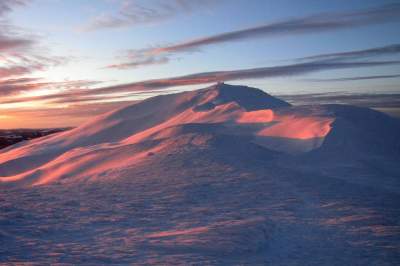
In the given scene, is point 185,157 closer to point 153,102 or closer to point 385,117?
point 385,117

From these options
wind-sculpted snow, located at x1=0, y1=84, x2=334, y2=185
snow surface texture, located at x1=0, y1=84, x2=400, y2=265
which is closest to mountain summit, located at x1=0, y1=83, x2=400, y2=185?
wind-sculpted snow, located at x1=0, y1=84, x2=334, y2=185

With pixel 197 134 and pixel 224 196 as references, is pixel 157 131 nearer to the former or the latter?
pixel 197 134

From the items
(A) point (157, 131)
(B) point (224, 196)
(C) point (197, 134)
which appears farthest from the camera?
(A) point (157, 131)

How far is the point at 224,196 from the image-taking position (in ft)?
51.0

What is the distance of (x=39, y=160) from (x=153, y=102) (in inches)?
618

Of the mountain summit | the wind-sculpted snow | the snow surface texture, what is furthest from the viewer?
the wind-sculpted snow

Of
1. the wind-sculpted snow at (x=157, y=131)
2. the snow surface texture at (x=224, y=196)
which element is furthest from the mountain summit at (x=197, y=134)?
the snow surface texture at (x=224, y=196)

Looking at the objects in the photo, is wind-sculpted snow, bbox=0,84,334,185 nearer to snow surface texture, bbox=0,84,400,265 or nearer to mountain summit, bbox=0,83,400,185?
mountain summit, bbox=0,83,400,185

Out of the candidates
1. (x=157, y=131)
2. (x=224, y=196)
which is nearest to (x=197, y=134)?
(x=157, y=131)

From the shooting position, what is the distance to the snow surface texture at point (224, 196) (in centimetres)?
1002

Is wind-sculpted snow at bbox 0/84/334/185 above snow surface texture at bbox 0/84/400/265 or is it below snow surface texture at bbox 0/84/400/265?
above

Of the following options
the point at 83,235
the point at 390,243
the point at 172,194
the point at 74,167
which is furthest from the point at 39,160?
the point at 390,243

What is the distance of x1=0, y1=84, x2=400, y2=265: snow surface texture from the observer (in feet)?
32.9

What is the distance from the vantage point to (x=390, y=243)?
407 inches
